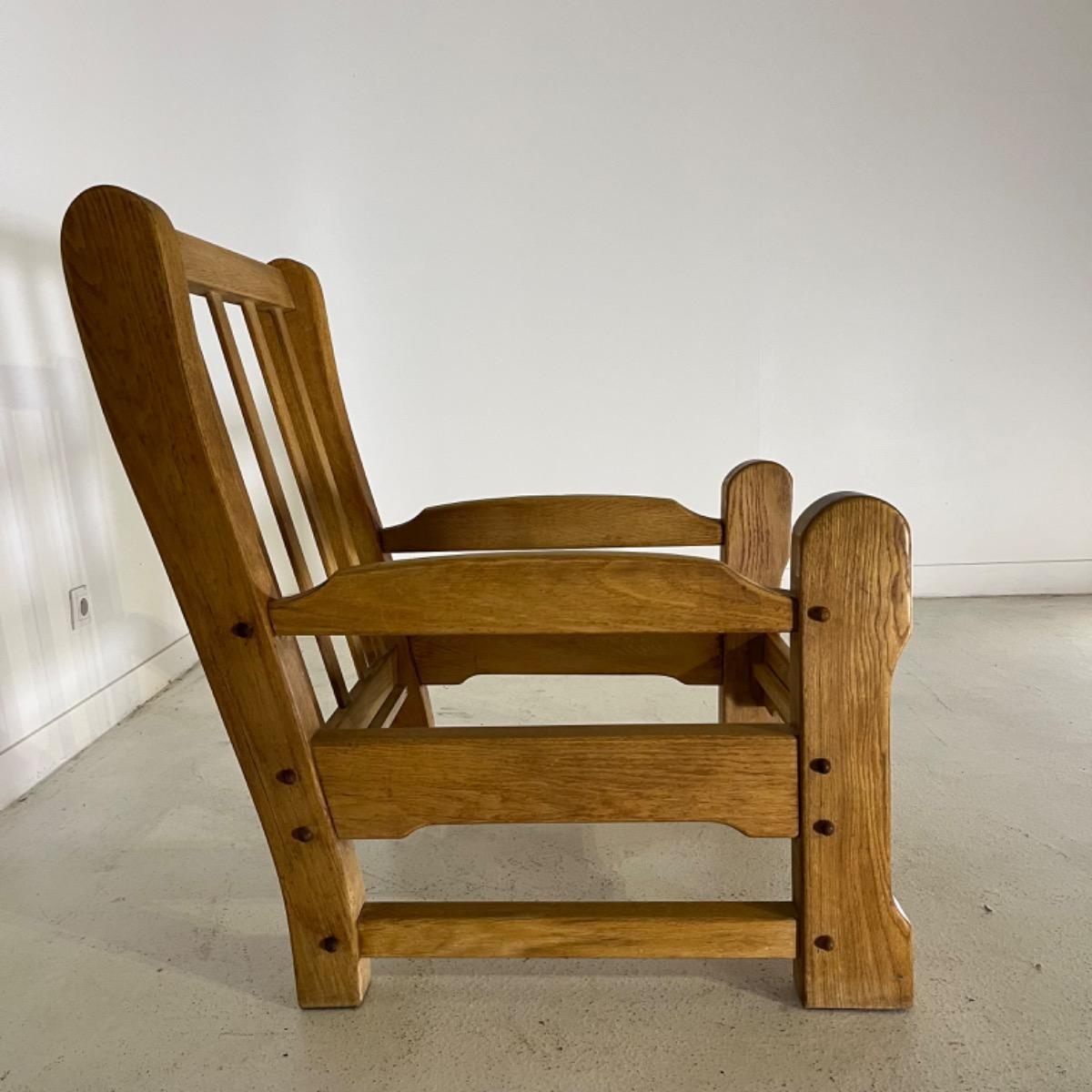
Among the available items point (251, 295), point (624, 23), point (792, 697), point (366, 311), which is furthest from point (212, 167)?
point (792, 697)

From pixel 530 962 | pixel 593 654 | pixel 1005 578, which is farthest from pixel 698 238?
pixel 530 962

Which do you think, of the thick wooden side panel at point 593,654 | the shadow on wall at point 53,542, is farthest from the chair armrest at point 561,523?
the shadow on wall at point 53,542

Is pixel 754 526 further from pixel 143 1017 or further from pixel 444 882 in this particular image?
pixel 143 1017

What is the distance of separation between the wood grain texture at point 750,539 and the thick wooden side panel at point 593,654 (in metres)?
0.03

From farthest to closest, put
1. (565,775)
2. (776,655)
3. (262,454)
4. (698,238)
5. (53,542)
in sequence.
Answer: (698,238) < (53,542) < (776,655) < (262,454) < (565,775)

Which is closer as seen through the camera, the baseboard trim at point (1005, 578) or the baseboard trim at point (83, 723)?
the baseboard trim at point (83, 723)

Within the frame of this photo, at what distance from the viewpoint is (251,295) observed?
1.07 m

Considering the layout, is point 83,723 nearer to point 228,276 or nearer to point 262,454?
point 262,454

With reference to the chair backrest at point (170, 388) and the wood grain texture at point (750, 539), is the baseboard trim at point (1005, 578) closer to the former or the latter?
the wood grain texture at point (750, 539)

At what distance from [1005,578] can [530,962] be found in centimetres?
232

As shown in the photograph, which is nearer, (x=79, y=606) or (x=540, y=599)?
(x=540, y=599)

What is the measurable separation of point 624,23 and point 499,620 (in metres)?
2.32

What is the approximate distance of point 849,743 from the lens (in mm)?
868

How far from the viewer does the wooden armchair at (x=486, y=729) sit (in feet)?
2.63
